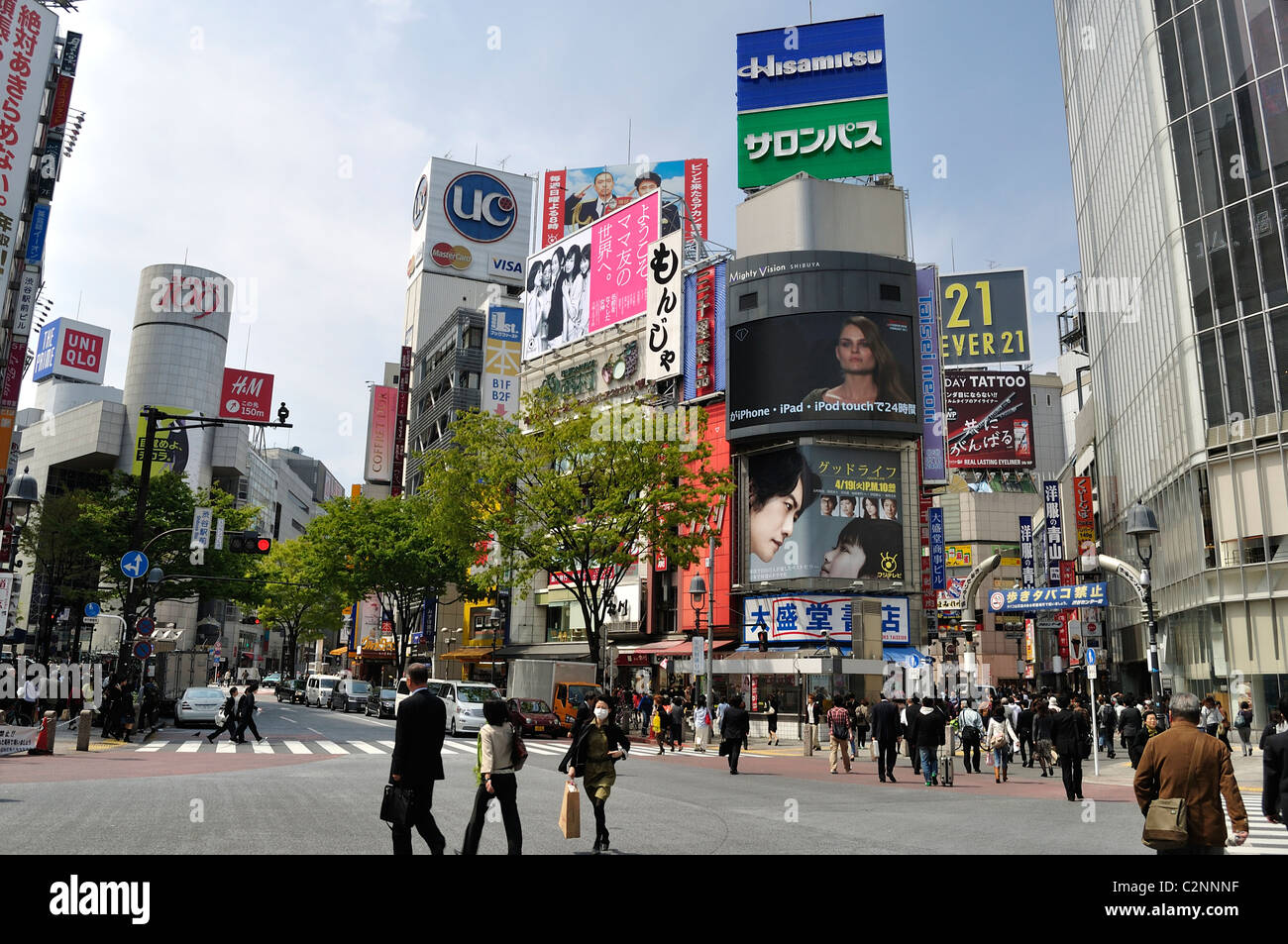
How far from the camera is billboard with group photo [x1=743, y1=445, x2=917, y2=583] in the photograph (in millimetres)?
46094

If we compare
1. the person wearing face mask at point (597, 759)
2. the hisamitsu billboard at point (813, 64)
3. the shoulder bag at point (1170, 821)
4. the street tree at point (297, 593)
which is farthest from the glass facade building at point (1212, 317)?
the street tree at point (297, 593)

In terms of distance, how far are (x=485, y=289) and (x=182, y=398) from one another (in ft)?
132

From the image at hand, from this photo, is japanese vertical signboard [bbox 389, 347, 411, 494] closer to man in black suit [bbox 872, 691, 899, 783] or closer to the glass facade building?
the glass facade building

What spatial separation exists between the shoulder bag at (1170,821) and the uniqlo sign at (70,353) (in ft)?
512

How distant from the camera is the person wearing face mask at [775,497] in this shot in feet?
153

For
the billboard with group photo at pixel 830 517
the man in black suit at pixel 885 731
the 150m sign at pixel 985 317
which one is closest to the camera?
the man in black suit at pixel 885 731

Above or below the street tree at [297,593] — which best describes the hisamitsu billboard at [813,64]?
above

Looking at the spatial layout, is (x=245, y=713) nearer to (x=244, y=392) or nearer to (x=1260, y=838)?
(x=1260, y=838)

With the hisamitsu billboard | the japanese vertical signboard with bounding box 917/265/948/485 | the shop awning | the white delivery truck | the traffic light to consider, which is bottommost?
the white delivery truck

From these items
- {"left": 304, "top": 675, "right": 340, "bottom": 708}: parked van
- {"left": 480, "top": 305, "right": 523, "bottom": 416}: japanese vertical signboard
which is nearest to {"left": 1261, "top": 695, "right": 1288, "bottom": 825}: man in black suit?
{"left": 304, "top": 675, "right": 340, "bottom": 708}: parked van

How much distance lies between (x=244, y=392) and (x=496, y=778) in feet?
412

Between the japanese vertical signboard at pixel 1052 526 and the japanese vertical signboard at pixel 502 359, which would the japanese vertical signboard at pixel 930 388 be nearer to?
the japanese vertical signboard at pixel 1052 526

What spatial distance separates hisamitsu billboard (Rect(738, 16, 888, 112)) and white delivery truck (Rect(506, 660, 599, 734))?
3552 centimetres
